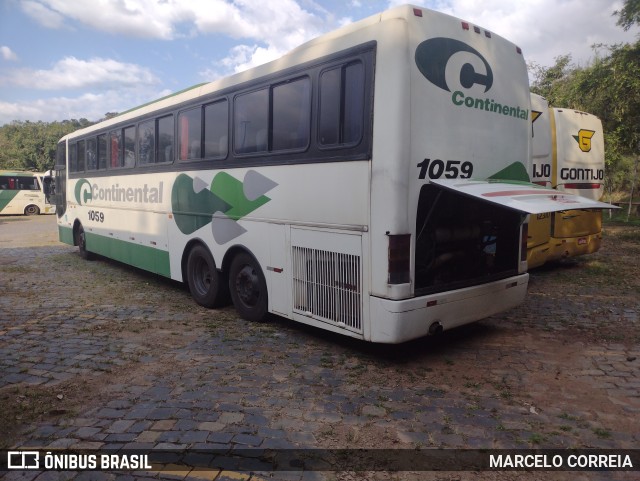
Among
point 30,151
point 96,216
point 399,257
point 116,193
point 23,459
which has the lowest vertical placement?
point 23,459

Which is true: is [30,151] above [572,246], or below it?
above

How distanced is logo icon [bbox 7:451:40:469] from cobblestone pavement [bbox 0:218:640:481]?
9 centimetres

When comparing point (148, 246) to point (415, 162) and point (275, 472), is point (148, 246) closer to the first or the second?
point (415, 162)

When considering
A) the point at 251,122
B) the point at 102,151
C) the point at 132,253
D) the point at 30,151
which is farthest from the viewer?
the point at 30,151

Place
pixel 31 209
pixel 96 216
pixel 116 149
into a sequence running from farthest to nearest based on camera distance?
pixel 31 209, pixel 96 216, pixel 116 149

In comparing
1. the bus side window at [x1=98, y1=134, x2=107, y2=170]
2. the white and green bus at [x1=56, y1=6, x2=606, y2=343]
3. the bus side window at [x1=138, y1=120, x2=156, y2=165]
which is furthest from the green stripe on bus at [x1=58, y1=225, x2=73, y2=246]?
the white and green bus at [x1=56, y1=6, x2=606, y2=343]

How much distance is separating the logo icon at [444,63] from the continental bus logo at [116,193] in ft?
17.0

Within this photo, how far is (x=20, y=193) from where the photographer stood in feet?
98.7

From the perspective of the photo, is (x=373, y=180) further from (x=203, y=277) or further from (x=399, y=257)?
(x=203, y=277)

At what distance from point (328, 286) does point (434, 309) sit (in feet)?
3.63

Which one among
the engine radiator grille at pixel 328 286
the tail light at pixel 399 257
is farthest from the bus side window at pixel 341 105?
the engine radiator grille at pixel 328 286

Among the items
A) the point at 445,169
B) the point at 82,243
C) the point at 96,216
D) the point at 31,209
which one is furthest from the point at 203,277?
the point at 31,209

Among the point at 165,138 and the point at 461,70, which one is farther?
the point at 165,138

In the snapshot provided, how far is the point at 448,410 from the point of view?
397 centimetres
